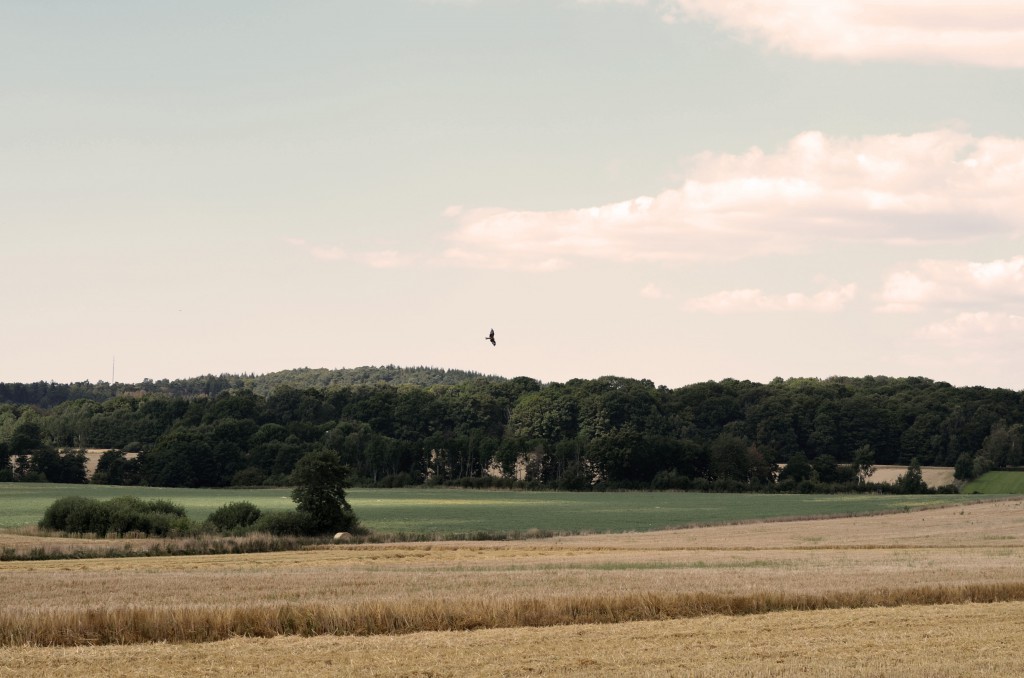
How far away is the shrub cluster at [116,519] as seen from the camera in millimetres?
75625

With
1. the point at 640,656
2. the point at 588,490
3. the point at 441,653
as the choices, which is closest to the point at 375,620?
the point at 441,653

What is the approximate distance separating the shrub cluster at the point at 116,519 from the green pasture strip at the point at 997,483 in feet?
346

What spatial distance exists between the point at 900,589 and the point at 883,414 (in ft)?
510

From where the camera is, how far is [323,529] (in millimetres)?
75562

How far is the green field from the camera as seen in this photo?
88.6 m

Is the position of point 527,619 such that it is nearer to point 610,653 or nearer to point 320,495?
point 610,653

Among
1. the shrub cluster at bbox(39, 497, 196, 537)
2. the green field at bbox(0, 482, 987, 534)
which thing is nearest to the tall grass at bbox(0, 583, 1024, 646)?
the green field at bbox(0, 482, 987, 534)

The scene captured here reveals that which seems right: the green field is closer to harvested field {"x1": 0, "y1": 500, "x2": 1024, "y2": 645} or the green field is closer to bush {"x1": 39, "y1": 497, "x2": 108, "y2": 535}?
bush {"x1": 39, "y1": 497, "x2": 108, "y2": 535}

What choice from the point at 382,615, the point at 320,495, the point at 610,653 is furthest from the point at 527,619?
the point at 320,495

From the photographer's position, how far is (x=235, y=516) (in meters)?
78.3

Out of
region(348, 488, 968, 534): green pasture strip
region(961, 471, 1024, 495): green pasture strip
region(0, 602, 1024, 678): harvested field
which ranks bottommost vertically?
region(348, 488, 968, 534): green pasture strip

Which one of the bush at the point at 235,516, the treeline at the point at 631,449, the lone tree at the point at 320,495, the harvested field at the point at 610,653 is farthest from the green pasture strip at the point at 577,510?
the harvested field at the point at 610,653

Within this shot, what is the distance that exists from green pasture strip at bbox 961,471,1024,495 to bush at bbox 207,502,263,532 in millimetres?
100618

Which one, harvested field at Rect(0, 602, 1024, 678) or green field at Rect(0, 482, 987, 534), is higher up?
harvested field at Rect(0, 602, 1024, 678)
